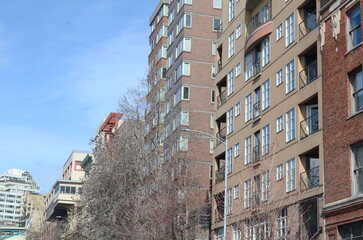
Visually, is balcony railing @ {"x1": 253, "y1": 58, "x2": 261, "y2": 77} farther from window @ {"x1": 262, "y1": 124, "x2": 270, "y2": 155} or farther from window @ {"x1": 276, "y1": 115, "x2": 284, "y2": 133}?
window @ {"x1": 276, "y1": 115, "x2": 284, "y2": 133}

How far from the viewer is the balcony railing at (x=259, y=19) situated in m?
44.6

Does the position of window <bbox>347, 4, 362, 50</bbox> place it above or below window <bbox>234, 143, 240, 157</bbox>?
above

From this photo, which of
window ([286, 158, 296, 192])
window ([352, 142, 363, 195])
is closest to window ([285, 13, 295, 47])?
window ([286, 158, 296, 192])

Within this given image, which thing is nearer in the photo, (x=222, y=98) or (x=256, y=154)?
(x=256, y=154)

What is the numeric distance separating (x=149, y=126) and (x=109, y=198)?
791cm

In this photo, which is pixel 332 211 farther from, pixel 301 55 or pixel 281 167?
pixel 301 55

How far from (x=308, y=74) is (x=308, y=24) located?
3132 mm

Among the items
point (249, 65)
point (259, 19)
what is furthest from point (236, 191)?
point (259, 19)

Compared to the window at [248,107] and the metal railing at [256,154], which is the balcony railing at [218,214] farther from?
the window at [248,107]

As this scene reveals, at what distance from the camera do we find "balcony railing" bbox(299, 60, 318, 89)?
1444 inches

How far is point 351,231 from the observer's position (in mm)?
30062

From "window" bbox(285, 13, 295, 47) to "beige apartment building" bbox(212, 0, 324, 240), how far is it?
0.06 meters

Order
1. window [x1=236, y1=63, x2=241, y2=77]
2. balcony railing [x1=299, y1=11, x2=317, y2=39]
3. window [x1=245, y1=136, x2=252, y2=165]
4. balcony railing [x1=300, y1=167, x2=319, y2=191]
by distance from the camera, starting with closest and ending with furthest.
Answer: balcony railing [x1=300, y1=167, x2=319, y2=191], balcony railing [x1=299, y1=11, x2=317, y2=39], window [x1=245, y1=136, x2=252, y2=165], window [x1=236, y1=63, x2=241, y2=77]

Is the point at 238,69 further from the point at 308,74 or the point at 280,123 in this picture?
the point at 308,74
